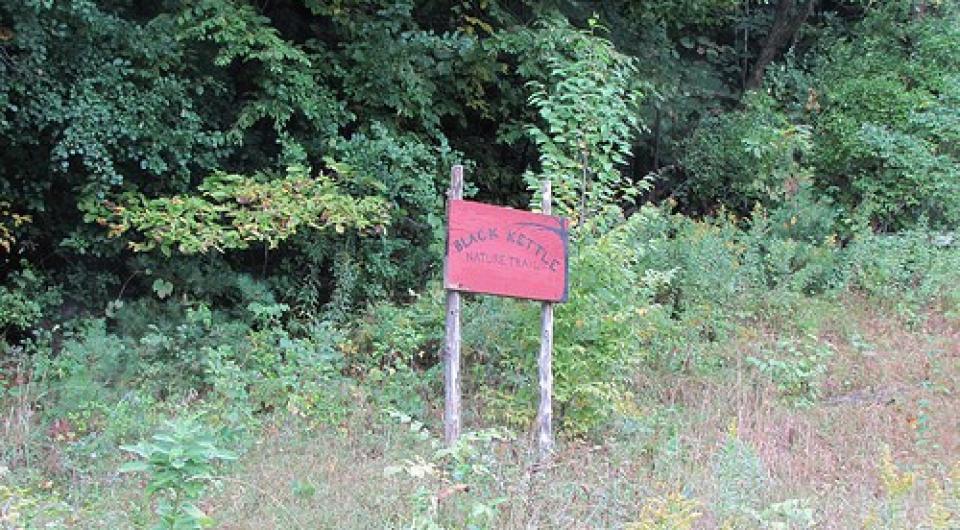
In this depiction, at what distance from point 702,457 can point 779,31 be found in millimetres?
8239

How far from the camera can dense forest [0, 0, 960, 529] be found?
5312mm

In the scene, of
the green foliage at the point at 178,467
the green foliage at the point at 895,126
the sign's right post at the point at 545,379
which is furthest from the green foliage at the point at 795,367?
the green foliage at the point at 178,467

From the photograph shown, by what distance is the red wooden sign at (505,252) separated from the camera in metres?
5.51

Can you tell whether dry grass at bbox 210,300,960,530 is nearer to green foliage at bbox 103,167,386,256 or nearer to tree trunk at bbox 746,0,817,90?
green foliage at bbox 103,167,386,256

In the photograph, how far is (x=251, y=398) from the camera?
669 centimetres

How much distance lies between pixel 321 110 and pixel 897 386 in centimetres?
512

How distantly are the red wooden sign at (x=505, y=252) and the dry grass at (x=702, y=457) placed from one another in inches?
37.4

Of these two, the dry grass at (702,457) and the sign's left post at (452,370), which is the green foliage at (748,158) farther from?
the sign's left post at (452,370)

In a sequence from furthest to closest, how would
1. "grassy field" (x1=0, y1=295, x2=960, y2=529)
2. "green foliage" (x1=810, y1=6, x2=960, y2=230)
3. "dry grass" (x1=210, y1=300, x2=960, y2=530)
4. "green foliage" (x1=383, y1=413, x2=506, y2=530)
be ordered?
"green foliage" (x1=810, y1=6, x2=960, y2=230)
"dry grass" (x1=210, y1=300, x2=960, y2=530)
"grassy field" (x1=0, y1=295, x2=960, y2=529)
"green foliage" (x1=383, y1=413, x2=506, y2=530)

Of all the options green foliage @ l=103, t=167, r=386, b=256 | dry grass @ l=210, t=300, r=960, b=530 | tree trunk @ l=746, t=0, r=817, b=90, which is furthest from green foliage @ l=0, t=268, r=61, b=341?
tree trunk @ l=746, t=0, r=817, b=90

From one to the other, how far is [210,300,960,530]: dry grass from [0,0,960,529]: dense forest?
27 millimetres

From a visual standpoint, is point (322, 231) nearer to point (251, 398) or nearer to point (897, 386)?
point (251, 398)

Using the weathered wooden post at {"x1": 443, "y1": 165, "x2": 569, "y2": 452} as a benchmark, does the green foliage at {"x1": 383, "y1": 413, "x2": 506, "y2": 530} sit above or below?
below

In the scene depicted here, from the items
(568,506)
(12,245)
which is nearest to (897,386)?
(568,506)
